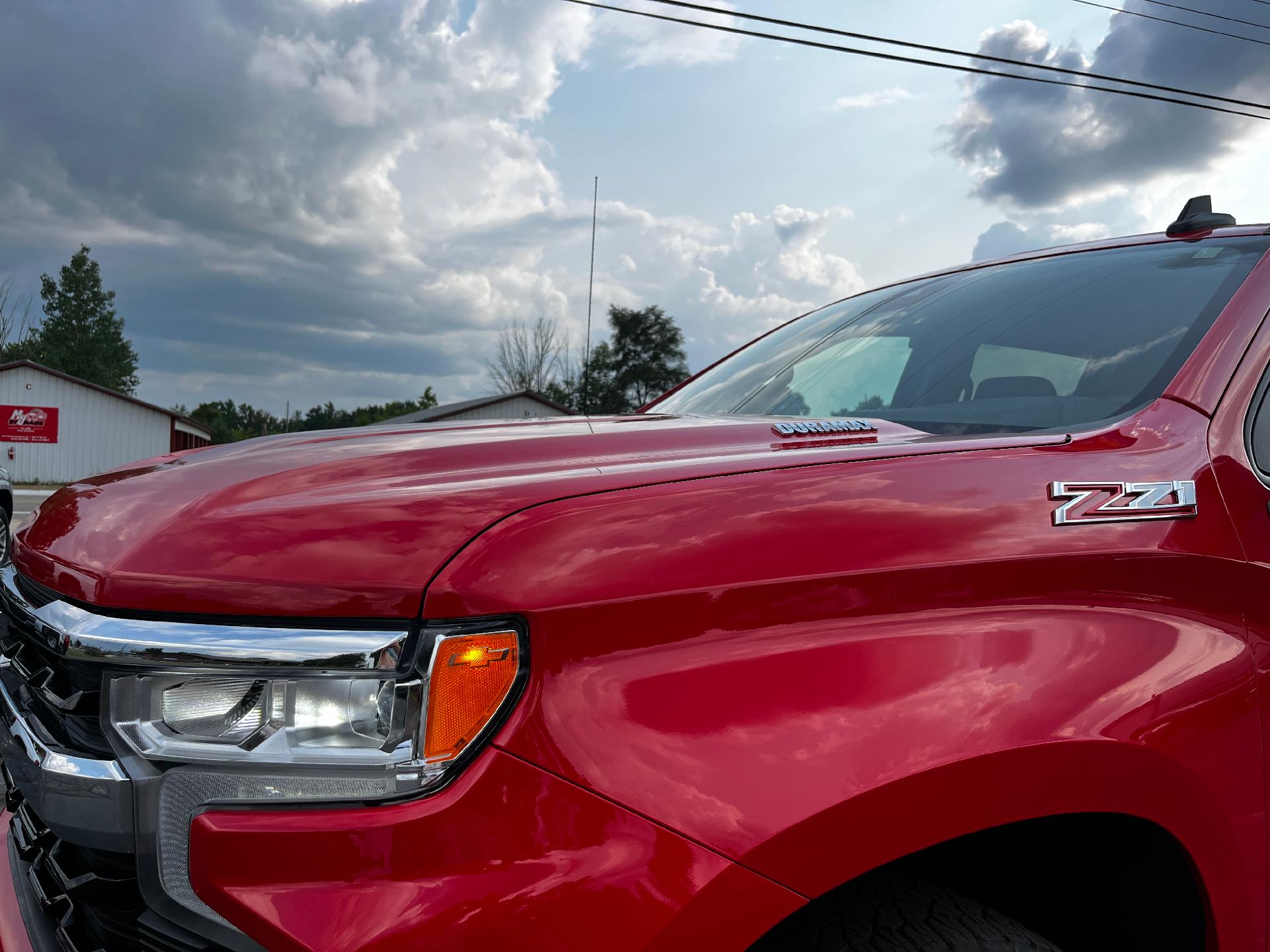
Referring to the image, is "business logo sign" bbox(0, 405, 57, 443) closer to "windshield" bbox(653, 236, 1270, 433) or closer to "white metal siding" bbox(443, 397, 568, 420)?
"white metal siding" bbox(443, 397, 568, 420)

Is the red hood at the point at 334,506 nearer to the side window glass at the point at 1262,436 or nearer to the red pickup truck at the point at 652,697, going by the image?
the red pickup truck at the point at 652,697

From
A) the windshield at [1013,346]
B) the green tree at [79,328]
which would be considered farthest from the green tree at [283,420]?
the windshield at [1013,346]

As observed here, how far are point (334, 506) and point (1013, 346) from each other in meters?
1.64

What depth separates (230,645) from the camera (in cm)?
99

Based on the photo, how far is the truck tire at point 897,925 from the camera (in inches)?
43.6

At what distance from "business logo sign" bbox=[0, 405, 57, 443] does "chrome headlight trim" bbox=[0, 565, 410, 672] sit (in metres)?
49.2

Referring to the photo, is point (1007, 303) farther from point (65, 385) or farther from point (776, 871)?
point (65, 385)

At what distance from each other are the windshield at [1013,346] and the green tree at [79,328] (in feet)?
282

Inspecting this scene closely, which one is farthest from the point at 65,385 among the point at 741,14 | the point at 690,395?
the point at 690,395

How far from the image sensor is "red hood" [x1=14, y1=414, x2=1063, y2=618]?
3.31 feet

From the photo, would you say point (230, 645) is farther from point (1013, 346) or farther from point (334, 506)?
point (1013, 346)

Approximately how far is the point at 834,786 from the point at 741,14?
1362 centimetres

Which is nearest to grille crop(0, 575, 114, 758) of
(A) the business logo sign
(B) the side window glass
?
(B) the side window glass

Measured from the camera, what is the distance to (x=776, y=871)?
996mm
